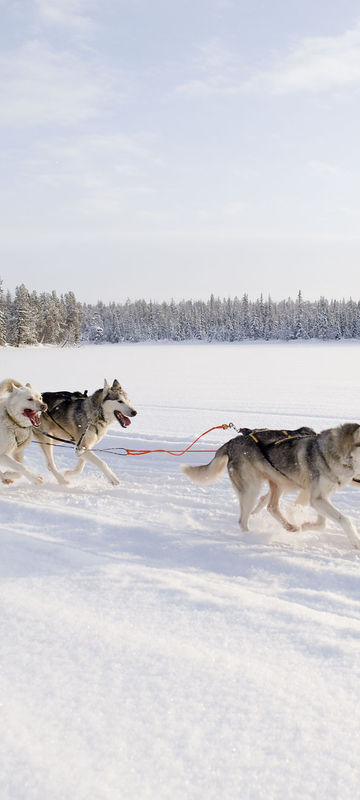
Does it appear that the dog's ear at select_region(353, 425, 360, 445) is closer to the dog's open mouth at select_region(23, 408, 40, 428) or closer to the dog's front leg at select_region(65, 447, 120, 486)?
the dog's front leg at select_region(65, 447, 120, 486)

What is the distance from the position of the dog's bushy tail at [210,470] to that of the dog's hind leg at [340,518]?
1020mm

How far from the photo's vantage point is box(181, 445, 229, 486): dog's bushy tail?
5105mm

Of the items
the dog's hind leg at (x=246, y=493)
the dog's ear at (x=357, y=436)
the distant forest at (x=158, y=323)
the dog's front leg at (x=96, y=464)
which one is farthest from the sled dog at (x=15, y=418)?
the distant forest at (x=158, y=323)

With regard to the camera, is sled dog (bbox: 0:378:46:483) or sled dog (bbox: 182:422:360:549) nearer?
sled dog (bbox: 182:422:360:549)

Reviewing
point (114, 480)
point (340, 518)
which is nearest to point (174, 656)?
point (340, 518)

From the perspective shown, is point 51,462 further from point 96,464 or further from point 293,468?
point 293,468

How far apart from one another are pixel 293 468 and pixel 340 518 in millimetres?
618

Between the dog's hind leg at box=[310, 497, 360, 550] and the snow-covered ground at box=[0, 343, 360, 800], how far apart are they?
0.53 feet

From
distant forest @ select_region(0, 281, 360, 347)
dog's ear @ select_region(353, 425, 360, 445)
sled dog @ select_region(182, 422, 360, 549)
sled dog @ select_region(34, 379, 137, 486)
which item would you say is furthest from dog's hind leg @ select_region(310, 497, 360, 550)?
distant forest @ select_region(0, 281, 360, 347)

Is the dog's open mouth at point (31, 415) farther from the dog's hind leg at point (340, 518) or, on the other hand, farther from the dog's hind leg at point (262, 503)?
the dog's hind leg at point (340, 518)

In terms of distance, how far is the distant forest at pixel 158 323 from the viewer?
73500 mm

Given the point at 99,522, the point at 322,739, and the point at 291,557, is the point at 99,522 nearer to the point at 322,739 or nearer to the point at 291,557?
the point at 291,557

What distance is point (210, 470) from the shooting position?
5125mm

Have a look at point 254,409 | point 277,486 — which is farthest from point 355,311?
point 277,486
